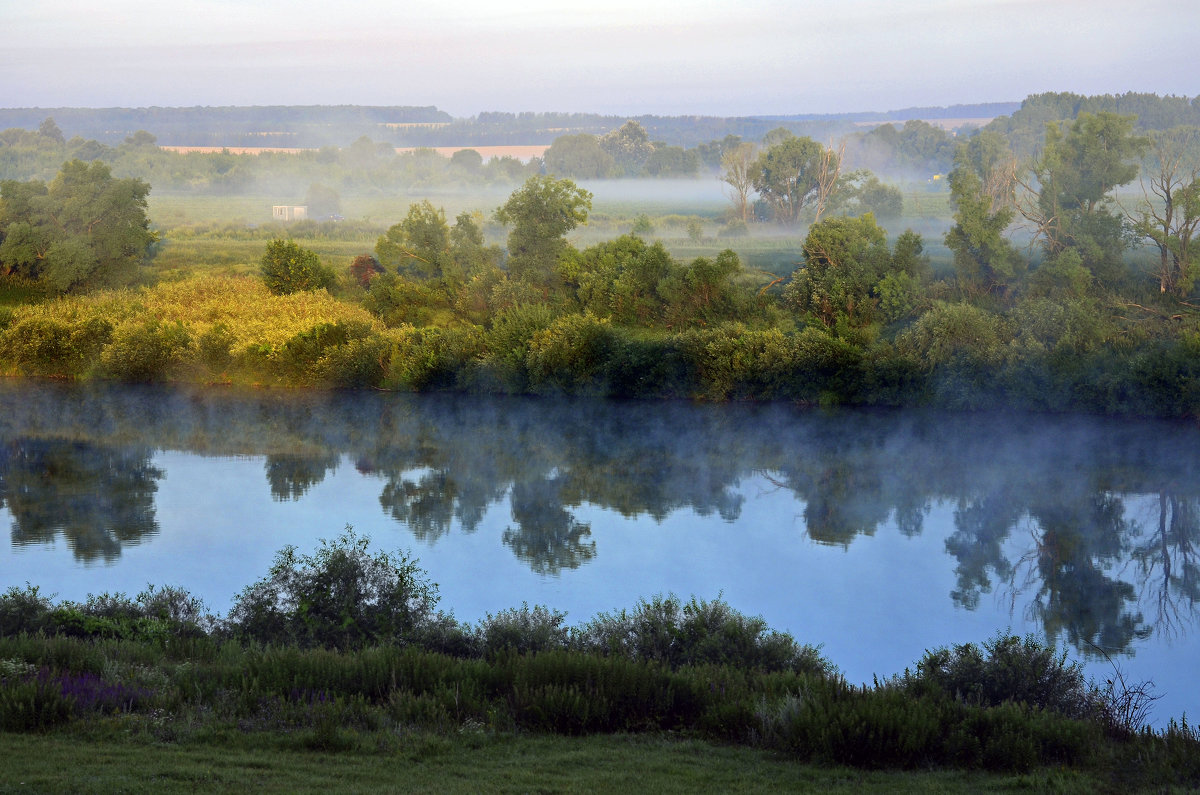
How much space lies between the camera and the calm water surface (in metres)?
12.4

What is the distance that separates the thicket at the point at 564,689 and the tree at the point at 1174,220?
21742mm

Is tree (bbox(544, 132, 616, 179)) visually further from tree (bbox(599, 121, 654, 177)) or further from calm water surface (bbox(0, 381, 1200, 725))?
calm water surface (bbox(0, 381, 1200, 725))

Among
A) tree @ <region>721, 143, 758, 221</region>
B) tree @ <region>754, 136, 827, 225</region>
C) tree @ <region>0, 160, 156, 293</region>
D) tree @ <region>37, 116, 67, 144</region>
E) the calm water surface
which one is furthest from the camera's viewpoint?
tree @ <region>37, 116, 67, 144</region>

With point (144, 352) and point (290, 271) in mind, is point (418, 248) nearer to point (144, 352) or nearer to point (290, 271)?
point (290, 271)

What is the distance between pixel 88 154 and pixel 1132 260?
48306 mm

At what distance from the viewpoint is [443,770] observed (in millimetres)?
5562

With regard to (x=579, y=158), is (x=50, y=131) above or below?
above

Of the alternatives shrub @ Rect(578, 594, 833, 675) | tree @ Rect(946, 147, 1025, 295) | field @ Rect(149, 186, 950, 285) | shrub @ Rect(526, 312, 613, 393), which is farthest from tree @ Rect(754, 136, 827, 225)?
shrub @ Rect(578, 594, 833, 675)

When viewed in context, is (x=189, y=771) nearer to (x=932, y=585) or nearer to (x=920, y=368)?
(x=932, y=585)

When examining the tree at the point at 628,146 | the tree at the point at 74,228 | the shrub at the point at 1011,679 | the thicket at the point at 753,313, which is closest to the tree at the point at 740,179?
the thicket at the point at 753,313

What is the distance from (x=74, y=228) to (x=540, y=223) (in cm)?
A: 1674

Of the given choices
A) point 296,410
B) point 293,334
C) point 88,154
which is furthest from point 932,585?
point 88,154

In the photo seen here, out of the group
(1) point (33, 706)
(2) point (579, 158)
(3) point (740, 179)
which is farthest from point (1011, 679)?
(2) point (579, 158)

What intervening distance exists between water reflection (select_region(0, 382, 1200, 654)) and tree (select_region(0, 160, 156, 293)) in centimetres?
949
